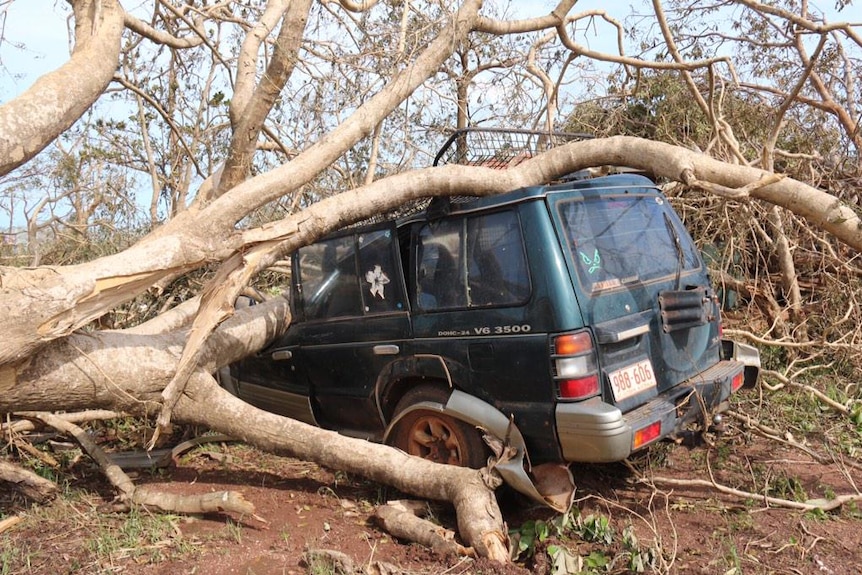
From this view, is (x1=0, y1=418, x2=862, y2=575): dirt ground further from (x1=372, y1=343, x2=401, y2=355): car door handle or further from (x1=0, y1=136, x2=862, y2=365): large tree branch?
(x1=0, y1=136, x2=862, y2=365): large tree branch

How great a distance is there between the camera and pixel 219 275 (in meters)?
4.50

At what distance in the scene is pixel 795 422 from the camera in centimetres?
509

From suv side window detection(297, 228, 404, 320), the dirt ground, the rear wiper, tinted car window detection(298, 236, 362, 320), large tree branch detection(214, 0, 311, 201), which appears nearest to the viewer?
the dirt ground

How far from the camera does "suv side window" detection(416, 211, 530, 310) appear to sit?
3.79 metres

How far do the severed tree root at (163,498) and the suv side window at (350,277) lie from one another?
57.5 inches

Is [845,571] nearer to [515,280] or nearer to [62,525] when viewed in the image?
[515,280]

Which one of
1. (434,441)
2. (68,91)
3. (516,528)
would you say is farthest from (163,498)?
(68,91)

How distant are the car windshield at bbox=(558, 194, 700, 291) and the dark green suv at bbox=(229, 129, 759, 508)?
0.4 inches

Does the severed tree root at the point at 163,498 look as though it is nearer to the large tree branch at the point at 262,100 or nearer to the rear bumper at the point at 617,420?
the rear bumper at the point at 617,420

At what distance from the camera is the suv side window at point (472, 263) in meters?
3.79

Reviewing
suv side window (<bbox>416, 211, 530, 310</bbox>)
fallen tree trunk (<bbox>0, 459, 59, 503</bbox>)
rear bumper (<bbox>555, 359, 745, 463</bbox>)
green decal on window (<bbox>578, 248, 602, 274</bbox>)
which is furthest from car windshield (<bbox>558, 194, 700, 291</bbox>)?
fallen tree trunk (<bbox>0, 459, 59, 503</bbox>)

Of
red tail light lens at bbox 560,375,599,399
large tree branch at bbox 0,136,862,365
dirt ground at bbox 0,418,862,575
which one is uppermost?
large tree branch at bbox 0,136,862,365

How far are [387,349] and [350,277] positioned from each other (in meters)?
0.67

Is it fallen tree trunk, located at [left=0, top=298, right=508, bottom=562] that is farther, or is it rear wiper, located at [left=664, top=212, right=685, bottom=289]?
rear wiper, located at [left=664, top=212, right=685, bottom=289]
